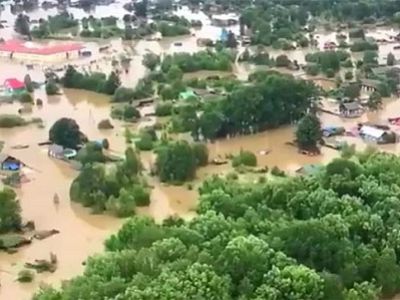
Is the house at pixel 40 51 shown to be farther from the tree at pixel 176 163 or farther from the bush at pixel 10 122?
the tree at pixel 176 163

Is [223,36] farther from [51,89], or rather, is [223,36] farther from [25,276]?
[25,276]

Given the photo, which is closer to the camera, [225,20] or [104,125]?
[104,125]

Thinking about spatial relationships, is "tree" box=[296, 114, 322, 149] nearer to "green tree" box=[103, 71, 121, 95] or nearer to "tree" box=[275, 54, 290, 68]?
"green tree" box=[103, 71, 121, 95]

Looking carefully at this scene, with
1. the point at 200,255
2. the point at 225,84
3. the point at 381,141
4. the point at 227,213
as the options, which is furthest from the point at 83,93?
the point at 200,255

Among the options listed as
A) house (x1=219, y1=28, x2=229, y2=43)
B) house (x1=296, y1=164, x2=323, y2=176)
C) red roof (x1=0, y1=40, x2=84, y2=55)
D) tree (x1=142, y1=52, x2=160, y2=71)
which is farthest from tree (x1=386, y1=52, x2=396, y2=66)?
red roof (x1=0, y1=40, x2=84, y2=55)

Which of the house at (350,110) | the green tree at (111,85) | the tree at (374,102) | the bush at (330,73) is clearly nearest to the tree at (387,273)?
the house at (350,110)

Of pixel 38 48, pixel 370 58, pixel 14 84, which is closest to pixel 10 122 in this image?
pixel 14 84
